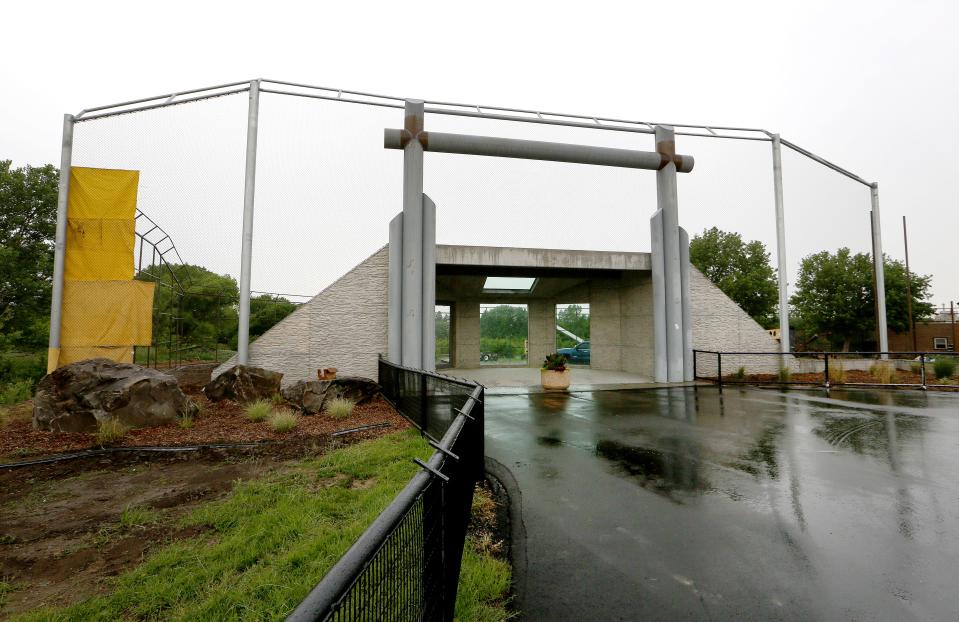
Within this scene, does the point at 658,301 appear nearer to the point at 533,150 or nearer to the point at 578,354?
the point at 533,150

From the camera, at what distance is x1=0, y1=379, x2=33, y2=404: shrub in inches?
389

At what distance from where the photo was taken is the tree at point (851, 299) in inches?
1203

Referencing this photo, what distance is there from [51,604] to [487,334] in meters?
25.8

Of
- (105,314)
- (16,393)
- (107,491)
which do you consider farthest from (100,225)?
(107,491)

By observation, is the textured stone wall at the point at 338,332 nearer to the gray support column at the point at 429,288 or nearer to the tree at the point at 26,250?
the gray support column at the point at 429,288

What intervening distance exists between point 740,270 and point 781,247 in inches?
872

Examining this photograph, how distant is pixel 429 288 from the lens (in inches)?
506

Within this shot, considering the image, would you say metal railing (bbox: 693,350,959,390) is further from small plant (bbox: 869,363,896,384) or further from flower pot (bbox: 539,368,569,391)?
flower pot (bbox: 539,368,569,391)

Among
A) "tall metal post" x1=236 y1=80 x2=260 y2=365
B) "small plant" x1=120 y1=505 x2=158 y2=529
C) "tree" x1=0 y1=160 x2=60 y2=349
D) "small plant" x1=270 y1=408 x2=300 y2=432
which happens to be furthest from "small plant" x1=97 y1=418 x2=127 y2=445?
"tree" x1=0 y1=160 x2=60 y2=349

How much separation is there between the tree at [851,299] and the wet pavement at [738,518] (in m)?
30.9

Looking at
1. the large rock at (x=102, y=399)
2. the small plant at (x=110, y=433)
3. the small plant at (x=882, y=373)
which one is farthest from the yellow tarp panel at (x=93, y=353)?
the small plant at (x=882, y=373)

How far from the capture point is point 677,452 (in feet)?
19.6

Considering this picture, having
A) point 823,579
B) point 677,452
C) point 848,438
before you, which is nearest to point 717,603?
point 823,579

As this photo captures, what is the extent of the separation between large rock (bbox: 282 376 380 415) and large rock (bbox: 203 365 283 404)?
2.72ft
